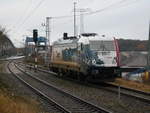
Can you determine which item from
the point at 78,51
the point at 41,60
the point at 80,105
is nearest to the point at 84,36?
the point at 78,51

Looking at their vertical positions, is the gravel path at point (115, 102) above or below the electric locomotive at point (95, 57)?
below

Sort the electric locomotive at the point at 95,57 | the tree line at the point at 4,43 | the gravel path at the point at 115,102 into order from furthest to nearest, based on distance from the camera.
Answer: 1. the tree line at the point at 4,43
2. the electric locomotive at the point at 95,57
3. the gravel path at the point at 115,102

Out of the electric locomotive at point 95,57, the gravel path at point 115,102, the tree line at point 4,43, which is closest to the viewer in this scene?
the gravel path at point 115,102

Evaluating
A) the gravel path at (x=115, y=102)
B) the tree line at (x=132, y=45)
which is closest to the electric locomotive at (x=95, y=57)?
the gravel path at (x=115, y=102)

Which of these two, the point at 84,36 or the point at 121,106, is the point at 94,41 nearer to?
the point at 84,36

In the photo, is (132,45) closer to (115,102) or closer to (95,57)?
(95,57)

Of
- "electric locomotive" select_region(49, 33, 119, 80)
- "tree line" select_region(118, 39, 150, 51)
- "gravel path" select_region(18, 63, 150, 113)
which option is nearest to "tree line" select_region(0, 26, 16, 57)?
"tree line" select_region(118, 39, 150, 51)

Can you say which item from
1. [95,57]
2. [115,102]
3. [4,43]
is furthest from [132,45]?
[4,43]

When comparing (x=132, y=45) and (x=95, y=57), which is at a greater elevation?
(x=132, y=45)

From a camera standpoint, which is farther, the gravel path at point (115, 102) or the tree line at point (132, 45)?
the tree line at point (132, 45)

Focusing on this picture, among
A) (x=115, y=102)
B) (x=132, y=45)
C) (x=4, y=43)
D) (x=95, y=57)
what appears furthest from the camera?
(x=4, y=43)

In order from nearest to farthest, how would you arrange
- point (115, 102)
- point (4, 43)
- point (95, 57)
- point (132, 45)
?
point (115, 102) < point (95, 57) < point (132, 45) < point (4, 43)

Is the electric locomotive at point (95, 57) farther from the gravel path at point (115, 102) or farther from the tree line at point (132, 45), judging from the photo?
the tree line at point (132, 45)

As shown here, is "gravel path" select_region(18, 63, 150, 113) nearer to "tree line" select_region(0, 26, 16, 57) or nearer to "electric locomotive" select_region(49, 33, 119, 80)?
"electric locomotive" select_region(49, 33, 119, 80)
